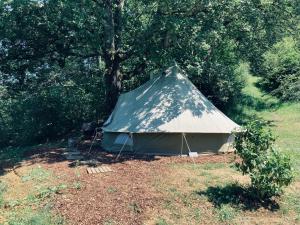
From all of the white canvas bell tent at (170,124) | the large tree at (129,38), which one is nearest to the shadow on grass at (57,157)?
the white canvas bell tent at (170,124)

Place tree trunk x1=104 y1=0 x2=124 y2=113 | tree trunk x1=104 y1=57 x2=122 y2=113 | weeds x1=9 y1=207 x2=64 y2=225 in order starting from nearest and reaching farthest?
1. weeds x1=9 y1=207 x2=64 y2=225
2. tree trunk x1=104 y1=0 x2=124 y2=113
3. tree trunk x1=104 y1=57 x2=122 y2=113

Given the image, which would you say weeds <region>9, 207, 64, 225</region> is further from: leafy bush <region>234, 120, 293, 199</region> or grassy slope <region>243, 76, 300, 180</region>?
grassy slope <region>243, 76, 300, 180</region>

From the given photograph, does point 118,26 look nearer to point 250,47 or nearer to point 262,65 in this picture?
point 250,47

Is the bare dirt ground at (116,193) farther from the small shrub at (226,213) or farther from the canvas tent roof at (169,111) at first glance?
the small shrub at (226,213)

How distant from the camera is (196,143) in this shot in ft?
51.8

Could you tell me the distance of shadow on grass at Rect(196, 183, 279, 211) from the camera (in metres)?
10.4

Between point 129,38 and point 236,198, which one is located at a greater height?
point 129,38

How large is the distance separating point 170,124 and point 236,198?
5.42 m

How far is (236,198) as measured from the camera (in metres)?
10.8

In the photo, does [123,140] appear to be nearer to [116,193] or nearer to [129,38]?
[116,193]

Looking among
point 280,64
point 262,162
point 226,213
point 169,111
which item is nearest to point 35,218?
point 226,213

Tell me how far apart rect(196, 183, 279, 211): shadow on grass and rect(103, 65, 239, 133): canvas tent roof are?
432 centimetres

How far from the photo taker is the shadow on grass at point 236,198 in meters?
10.4

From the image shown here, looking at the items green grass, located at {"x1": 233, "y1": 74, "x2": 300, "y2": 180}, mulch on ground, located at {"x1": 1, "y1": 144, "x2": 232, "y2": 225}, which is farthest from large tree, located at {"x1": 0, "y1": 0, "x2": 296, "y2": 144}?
mulch on ground, located at {"x1": 1, "y1": 144, "x2": 232, "y2": 225}
